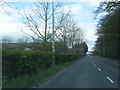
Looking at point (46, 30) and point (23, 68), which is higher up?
point (46, 30)

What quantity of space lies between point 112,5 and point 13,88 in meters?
36.6

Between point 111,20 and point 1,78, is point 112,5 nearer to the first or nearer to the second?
point 111,20

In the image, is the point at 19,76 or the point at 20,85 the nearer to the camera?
the point at 20,85

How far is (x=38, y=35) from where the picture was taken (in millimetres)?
37719

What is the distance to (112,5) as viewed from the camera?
4588cm

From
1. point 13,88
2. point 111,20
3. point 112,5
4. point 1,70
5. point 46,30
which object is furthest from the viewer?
point 111,20

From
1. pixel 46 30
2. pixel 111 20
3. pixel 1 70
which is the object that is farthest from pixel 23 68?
pixel 111 20

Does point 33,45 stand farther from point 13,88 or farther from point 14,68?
point 13,88

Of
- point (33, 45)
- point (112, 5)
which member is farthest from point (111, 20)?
point (33, 45)

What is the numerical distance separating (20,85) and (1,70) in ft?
3.69

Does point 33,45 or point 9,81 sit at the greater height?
point 33,45

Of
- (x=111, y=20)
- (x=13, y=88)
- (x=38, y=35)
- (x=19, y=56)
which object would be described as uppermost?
(x=111, y=20)

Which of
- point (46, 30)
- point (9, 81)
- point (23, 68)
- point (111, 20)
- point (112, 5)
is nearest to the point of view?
point (9, 81)

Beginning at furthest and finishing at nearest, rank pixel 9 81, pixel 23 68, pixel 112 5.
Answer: pixel 112 5 < pixel 23 68 < pixel 9 81
